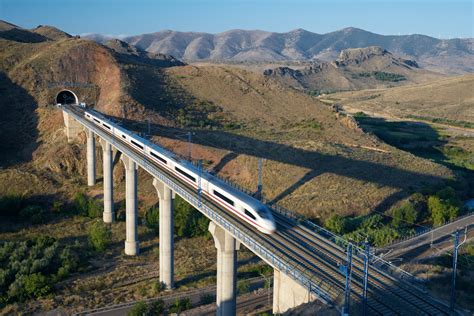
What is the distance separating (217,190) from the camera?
35312 mm

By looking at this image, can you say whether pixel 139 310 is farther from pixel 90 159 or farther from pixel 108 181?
pixel 90 159

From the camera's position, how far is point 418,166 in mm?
72562

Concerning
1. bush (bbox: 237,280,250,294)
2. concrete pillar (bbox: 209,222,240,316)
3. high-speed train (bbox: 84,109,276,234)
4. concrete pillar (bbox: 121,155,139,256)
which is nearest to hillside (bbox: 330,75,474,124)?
high-speed train (bbox: 84,109,276,234)

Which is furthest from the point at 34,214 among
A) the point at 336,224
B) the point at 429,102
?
the point at 429,102

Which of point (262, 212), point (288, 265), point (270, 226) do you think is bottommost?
point (288, 265)

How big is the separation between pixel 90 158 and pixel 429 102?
143678mm

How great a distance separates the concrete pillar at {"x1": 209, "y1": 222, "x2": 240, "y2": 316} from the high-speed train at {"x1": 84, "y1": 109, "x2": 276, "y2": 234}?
83.2 inches

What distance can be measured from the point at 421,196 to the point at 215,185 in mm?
35453

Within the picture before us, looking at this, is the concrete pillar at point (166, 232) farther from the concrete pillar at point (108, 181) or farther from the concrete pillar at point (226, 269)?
the concrete pillar at point (108, 181)

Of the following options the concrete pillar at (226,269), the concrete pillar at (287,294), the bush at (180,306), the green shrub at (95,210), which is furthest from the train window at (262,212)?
the green shrub at (95,210)

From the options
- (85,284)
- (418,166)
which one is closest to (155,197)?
(85,284)

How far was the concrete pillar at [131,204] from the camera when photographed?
49.2 m

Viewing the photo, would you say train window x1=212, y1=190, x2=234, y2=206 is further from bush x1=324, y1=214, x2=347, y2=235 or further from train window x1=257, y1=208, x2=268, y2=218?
bush x1=324, y1=214, x2=347, y2=235

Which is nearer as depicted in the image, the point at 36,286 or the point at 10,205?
the point at 36,286
